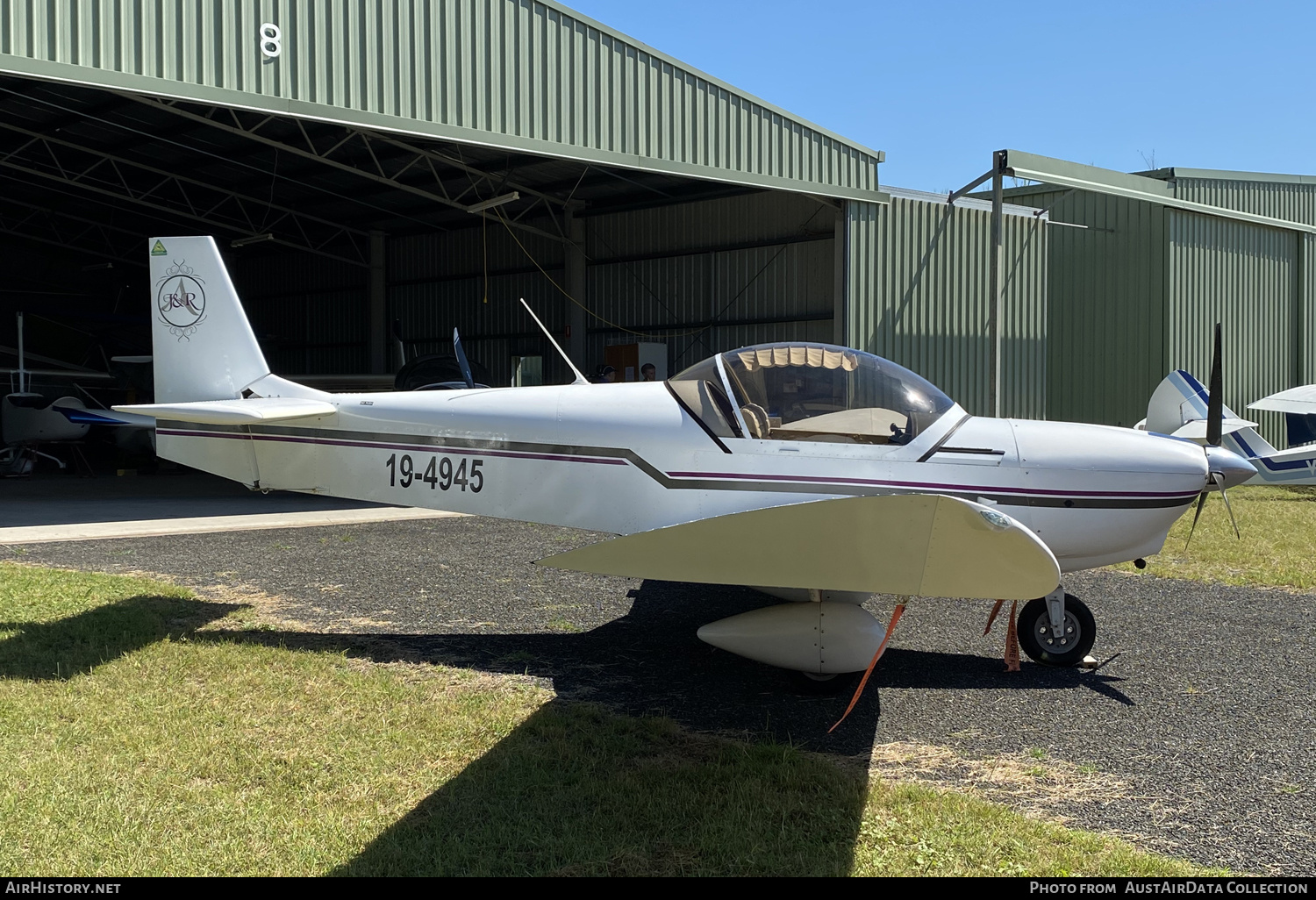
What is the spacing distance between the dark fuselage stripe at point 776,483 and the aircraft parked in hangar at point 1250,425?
1236mm

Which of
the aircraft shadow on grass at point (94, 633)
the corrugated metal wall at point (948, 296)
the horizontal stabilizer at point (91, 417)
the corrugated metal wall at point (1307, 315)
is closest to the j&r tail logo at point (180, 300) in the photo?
the aircraft shadow on grass at point (94, 633)

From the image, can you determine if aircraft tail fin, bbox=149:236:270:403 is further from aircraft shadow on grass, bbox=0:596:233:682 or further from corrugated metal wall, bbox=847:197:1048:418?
corrugated metal wall, bbox=847:197:1048:418

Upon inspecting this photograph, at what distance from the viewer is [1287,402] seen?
16125mm

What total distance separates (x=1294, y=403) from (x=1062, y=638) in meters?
13.5

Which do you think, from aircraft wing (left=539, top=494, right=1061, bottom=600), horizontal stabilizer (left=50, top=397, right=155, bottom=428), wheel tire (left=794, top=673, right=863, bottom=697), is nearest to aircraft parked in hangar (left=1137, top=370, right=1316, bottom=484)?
wheel tire (left=794, top=673, right=863, bottom=697)

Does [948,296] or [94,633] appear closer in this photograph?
[94,633]

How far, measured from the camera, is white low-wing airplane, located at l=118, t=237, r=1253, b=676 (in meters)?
5.09

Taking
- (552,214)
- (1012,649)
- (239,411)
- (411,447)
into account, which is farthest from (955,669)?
(552,214)

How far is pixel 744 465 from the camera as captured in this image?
5250 millimetres

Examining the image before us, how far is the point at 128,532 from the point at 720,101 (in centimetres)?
991

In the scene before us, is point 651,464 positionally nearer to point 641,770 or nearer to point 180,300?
point 641,770

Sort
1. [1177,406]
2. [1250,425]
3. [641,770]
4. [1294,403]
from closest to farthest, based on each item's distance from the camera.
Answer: [641,770]
[1177,406]
[1250,425]
[1294,403]

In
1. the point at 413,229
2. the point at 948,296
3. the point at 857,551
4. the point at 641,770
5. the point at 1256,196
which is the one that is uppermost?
the point at 1256,196

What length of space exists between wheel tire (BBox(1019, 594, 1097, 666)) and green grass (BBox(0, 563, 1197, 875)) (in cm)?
208
